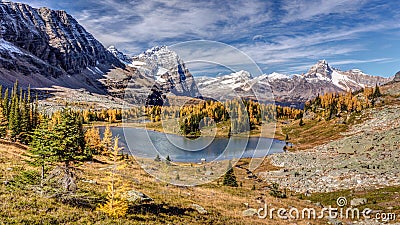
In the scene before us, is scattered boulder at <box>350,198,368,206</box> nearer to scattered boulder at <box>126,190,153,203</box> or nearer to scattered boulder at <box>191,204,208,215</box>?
scattered boulder at <box>191,204,208,215</box>

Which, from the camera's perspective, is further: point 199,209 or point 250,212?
point 250,212

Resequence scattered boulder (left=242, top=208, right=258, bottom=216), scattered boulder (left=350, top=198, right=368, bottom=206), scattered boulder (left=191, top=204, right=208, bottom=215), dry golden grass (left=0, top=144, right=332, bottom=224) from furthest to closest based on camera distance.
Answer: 1. scattered boulder (left=350, top=198, right=368, bottom=206)
2. scattered boulder (left=242, top=208, right=258, bottom=216)
3. scattered boulder (left=191, top=204, right=208, bottom=215)
4. dry golden grass (left=0, top=144, right=332, bottom=224)

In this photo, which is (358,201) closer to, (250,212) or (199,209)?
(250,212)

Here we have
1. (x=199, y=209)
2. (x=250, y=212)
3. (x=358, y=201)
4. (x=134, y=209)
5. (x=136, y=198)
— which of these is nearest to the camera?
(x=134, y=209)

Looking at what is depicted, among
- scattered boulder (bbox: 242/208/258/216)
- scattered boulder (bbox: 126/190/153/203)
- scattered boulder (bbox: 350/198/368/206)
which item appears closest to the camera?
scattered boulder (bbox: 126/190/153/203)

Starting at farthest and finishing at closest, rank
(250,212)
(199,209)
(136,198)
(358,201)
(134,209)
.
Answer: (358,201)
(250,212)
(199,209)
(136,198)
(134,209)

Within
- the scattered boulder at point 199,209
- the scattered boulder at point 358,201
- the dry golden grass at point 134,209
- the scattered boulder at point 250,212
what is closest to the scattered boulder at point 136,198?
the dry golden grass at point 134,209

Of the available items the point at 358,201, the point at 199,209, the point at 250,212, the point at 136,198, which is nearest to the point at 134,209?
the point at 136,198

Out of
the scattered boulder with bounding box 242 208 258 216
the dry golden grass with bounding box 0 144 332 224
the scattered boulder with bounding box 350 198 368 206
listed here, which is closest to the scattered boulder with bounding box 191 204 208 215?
the dry golden grass with bounding box 0 144 332 224

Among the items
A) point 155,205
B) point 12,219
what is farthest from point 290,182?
point 12,219

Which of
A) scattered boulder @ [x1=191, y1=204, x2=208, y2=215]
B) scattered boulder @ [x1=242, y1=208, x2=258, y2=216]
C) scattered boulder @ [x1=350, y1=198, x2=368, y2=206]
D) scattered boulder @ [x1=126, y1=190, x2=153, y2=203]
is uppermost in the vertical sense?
scattered boulder @ [x1=126, y1=190, x2=153, y2=203]

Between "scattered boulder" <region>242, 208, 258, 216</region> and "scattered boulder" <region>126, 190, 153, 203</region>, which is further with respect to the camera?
"scattered boulder" <region>242, 208, 258, 216</region>

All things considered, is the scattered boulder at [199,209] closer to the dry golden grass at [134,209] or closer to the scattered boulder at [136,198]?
the dry golden grass at [134,209]
